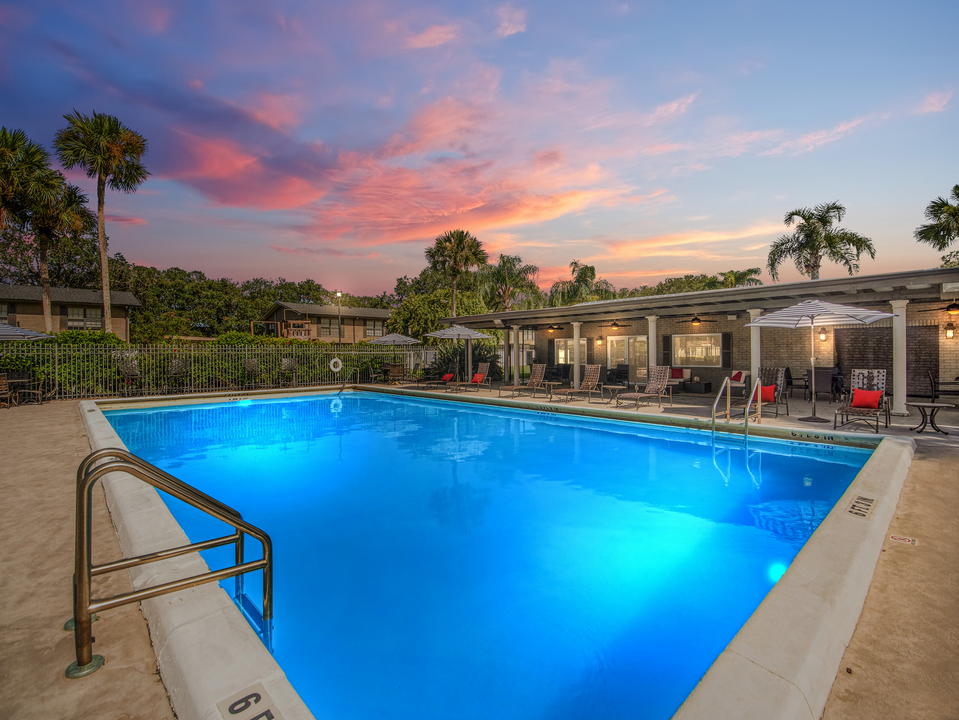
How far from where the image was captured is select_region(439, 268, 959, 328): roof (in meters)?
9.25

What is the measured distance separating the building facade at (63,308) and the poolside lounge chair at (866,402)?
40.4 m

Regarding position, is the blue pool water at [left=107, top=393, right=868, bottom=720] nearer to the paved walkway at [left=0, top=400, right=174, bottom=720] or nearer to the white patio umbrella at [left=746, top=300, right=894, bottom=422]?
the paved walkway at [left=0, top=400, right=174, bottom=720]

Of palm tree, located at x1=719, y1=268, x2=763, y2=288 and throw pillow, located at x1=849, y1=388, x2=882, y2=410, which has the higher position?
palm tree, located at x1=719, y1=268, x2=763, y2=288

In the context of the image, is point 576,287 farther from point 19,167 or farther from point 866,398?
point 19,167

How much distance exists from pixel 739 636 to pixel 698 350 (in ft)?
50.3

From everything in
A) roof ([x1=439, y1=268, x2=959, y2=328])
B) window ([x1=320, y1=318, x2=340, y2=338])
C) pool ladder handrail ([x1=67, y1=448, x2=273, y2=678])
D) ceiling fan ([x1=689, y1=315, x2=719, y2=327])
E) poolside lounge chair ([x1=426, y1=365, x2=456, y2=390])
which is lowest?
poolside lounge chair ([x1=426, y1=365, x2=456, y2=390])

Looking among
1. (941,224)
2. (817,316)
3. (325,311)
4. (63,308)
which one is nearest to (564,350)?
(817,316)

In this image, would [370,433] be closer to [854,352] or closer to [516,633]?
[516,633]

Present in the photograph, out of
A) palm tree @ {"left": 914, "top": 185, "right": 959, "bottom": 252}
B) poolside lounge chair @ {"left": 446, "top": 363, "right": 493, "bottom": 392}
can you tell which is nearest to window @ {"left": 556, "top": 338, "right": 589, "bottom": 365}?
poolside lounge chair @ {"left": 446, "top": 363, "right": 493, "bottom": 392}

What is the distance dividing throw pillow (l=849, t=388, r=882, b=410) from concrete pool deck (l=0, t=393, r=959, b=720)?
461 centimetres

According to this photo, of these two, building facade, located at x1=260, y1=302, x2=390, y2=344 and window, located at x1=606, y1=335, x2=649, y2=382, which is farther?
building facade, located at x1=260, y1=302, x2=390, y2=344

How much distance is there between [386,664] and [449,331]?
544 inches

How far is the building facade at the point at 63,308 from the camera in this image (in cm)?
2970

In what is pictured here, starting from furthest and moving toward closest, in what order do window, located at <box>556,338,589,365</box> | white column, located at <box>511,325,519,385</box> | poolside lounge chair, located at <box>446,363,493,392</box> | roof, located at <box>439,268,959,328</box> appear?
window, located at <box>556,338,589,365</box> < white column, located at <box>511,325,519,385</box> < poolside lounge chair, located at <box>446,363,493,392</box> < roof, located at <box>439,268,959,328</box>
